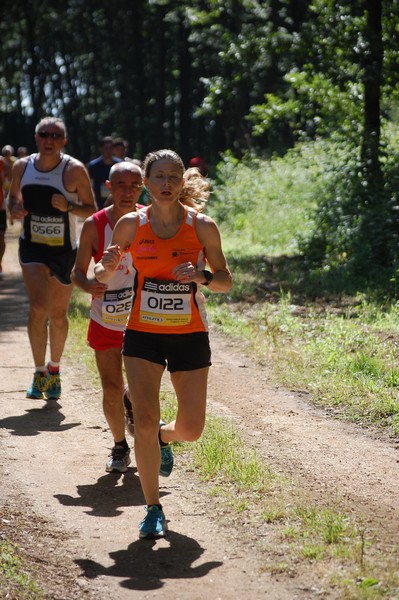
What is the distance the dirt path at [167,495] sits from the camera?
5.05 metres

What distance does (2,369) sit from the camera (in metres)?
10.5

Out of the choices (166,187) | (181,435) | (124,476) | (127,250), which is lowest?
(124,476)

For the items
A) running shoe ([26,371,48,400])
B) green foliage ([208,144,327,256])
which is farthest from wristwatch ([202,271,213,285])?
green foliage ([208,144,327,256])

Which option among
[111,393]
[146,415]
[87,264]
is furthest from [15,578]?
[87,264]

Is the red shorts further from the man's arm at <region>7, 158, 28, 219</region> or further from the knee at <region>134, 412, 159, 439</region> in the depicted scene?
the man's arm at <region>7, 158, 28, 219</region>

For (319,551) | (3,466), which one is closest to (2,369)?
(3,466)

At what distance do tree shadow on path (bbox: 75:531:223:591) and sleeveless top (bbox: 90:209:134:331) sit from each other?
1.62 metres

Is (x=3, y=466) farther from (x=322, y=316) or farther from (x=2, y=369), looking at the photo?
(x=322, y=316)

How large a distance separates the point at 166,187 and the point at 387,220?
10012 millimetres

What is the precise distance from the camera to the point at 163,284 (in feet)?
18.1

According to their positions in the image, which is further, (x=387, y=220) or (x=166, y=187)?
(x=387, y=220)

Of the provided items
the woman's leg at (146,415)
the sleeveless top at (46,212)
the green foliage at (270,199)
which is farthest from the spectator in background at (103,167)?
the woman's leg at (146,415)

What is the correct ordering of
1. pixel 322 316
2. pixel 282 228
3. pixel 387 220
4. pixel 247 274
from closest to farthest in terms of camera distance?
pixel 322 316
pixel 387 220
pixel 247 274
pixel 282 228

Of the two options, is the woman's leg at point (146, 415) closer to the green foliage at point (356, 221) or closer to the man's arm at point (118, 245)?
the man's arm at point (118, 245)
